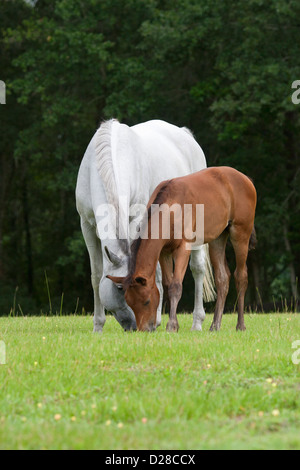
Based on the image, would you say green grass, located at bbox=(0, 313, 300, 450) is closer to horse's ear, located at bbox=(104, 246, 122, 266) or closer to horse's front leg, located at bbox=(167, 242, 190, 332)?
horse's front leg, located at bbox=(167, 242, 190, 332)

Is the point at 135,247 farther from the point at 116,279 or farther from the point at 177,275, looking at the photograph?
the point at 177,275

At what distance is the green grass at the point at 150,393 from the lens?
453cm

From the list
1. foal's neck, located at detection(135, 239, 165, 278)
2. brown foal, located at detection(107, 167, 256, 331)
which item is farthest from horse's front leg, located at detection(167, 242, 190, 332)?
foal's neck, located at detection(135, 239, 165, 278)

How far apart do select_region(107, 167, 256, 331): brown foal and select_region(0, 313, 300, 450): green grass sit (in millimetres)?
634

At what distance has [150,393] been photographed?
18.1ft

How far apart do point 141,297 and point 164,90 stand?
60.5 ft

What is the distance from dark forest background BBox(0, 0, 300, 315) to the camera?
22.1 metres

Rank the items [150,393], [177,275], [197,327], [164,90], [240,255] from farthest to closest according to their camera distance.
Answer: [164,90]
[197,327]
[240,255]
[177,275]
[150,393]

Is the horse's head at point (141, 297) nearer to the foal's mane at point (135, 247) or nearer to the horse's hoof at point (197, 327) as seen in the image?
the foal's mane at point (135, 247)

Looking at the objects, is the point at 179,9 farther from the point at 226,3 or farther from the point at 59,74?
A: the point at 59,74

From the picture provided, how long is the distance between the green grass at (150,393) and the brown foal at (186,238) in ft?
2.08

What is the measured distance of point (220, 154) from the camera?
26.4 meters

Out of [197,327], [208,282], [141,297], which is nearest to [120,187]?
[141,297]

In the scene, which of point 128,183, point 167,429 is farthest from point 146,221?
point 167,429
